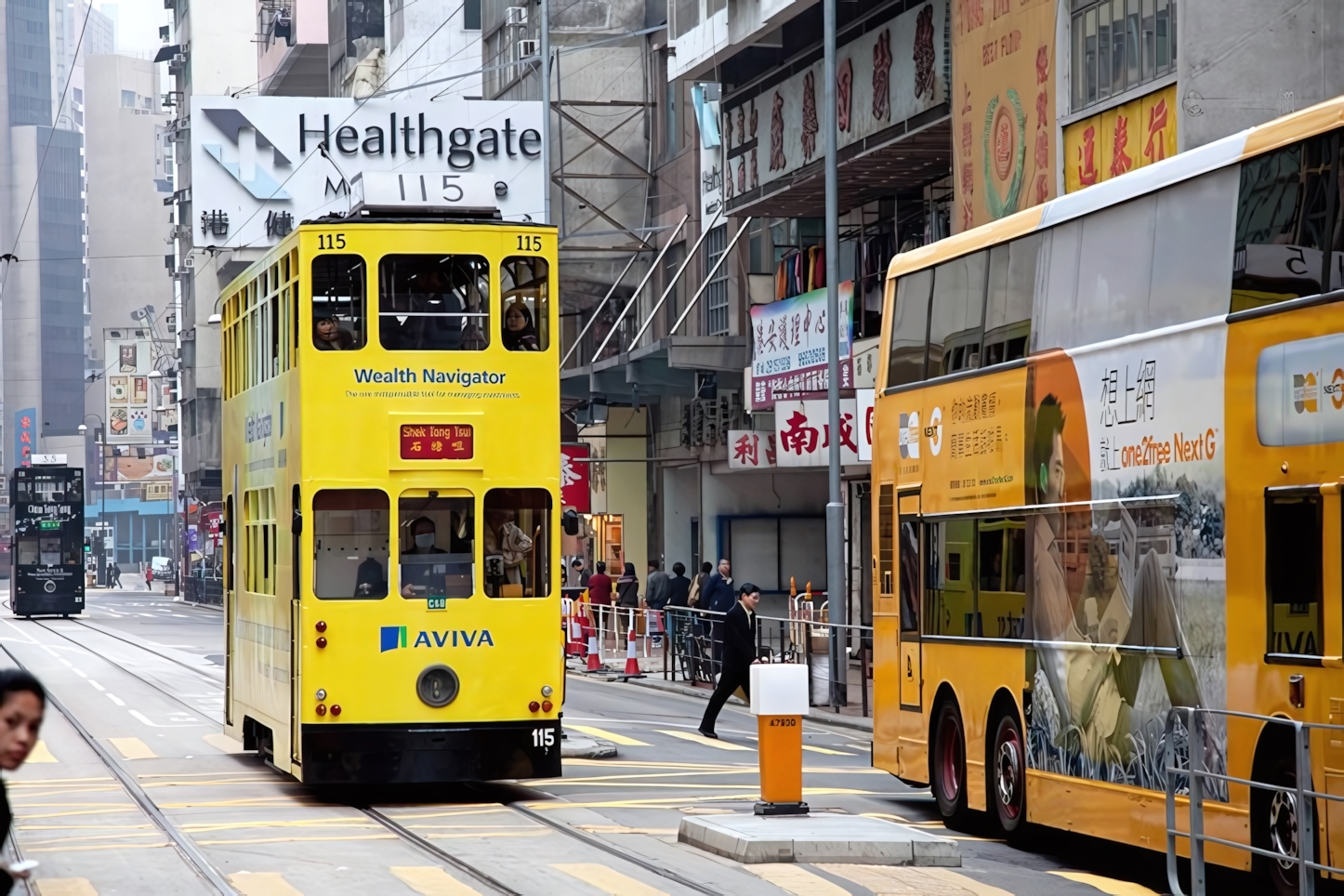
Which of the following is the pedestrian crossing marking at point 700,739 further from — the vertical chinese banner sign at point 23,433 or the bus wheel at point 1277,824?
the vertical chinese banner sign at point 23,433

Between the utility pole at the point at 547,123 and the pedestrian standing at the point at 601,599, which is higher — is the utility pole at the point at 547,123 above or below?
above

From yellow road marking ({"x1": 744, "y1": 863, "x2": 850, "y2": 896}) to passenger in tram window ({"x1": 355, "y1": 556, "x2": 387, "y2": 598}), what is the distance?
4576mm

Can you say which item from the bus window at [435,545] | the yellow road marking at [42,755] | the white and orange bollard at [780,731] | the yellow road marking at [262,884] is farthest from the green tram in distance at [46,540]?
the yellow road marking at [262,884]

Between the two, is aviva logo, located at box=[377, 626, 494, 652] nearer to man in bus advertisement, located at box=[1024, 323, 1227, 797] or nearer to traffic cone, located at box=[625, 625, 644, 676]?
man in bus advertisement, located at box=[1024, 323, 1227, 797]

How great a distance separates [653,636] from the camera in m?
38.7

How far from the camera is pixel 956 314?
15.9 meters

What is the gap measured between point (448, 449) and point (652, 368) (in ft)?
81.6

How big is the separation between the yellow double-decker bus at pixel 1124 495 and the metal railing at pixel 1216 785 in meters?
0.10

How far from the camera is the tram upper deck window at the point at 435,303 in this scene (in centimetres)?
1684

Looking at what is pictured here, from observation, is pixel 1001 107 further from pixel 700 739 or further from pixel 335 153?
pixel 335 153

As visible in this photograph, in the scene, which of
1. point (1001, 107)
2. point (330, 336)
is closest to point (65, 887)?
point (330, 336)

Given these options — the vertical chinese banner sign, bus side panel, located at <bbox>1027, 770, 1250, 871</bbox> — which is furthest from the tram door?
the vertical chinese banner sign

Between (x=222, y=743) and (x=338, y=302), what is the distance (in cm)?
741

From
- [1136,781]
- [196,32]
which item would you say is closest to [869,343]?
[1136,781]
